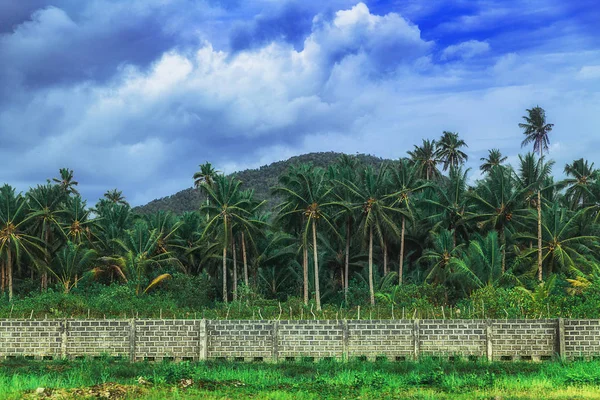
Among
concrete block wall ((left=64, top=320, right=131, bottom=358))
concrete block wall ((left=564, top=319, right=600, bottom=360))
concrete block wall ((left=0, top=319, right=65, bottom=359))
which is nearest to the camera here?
concrete block wall ((left=564, top=319, right=600, bottom=360))

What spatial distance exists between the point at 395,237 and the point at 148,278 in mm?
21661

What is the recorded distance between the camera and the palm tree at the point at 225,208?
49438 mm

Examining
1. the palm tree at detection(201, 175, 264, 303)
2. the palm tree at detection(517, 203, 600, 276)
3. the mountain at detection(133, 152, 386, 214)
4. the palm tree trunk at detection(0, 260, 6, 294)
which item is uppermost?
the mountain at detection(133, 152, 386, 214)

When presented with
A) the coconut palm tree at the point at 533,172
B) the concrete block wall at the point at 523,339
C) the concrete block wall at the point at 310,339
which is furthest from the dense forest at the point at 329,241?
the concrete block wall at the point at 310,339

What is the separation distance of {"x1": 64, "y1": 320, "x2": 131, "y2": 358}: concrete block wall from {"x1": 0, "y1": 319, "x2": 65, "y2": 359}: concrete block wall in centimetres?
56

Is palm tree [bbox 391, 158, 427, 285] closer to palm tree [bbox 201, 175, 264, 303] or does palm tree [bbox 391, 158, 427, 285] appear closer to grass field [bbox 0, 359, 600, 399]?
palm tree [bbox 201, 175, 264, 303]

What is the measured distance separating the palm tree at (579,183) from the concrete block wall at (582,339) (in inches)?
1396

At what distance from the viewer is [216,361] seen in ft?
82.7

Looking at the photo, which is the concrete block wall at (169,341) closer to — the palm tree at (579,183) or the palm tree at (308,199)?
the palm tree at (308,199)

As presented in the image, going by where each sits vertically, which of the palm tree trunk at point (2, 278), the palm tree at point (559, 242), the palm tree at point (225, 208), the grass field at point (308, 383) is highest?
the palm tree at point (225, 208)

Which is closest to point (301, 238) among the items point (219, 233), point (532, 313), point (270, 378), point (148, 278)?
point (219, 233)

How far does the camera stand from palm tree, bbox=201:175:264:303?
162ft

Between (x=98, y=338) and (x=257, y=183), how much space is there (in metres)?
102

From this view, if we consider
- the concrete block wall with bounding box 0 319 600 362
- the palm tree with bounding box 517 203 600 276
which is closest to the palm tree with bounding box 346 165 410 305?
the palm tree with bounding box 517 203 600 276
